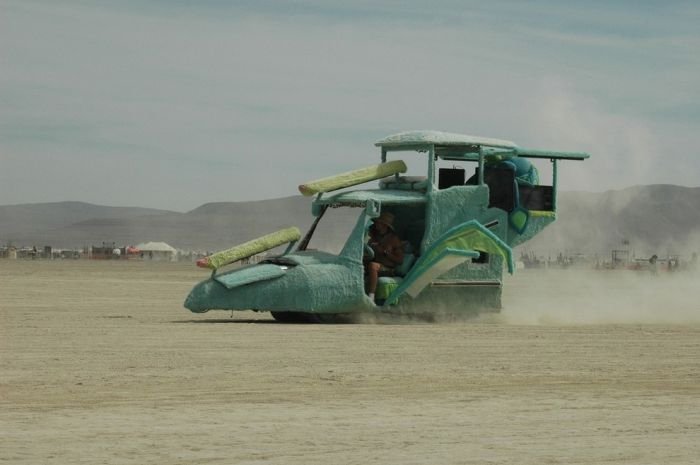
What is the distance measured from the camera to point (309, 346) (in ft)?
62.8

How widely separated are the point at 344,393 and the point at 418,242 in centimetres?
1145

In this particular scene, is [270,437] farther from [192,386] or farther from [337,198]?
[337,198]

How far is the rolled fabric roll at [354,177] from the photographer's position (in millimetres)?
23859

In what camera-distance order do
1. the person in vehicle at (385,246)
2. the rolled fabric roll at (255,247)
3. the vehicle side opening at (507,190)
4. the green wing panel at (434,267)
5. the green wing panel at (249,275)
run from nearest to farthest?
the green wing panel at (249,275) → the rolled fabric roll at (255,247) → the green wing panel at (434,267) → the person in vehicle at (385,246) → the vehicle side opening at (507,190)

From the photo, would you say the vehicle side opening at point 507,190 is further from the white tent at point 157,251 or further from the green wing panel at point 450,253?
the white tent at point 157,251

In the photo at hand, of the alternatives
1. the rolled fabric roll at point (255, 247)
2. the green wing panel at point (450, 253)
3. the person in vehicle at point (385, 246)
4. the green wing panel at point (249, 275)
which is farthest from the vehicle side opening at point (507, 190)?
the green wing panel at point (249, 275)

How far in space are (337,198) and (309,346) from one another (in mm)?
5455

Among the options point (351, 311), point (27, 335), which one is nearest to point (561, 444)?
point (27, 335)

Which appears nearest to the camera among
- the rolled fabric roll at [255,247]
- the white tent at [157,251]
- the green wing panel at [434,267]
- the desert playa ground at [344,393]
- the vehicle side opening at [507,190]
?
the desert playa ground at [344,393]

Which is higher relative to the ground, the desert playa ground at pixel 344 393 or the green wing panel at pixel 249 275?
the green wing panel at pixel 249 275

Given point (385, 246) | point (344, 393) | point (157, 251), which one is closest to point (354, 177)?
point (385, 246)

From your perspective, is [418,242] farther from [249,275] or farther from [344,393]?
[344,393]

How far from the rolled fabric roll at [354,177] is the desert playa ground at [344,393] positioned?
88.9 inches

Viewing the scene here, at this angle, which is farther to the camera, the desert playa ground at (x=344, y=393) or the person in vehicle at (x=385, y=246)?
the person in vehicle at (x=385, y=246)
